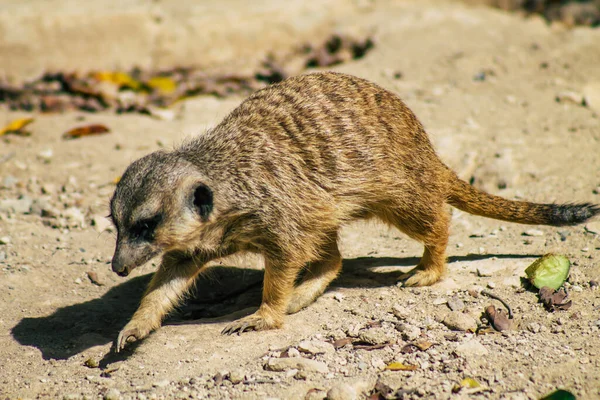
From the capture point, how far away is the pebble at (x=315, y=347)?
337 cm

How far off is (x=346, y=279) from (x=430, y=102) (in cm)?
268

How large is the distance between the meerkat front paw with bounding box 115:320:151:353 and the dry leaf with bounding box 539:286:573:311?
7.33 ft

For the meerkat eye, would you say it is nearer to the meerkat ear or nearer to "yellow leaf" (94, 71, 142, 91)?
the meerkat ear

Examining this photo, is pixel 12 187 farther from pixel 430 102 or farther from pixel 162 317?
pixel 430 102

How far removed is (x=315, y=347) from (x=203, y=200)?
100 centimetres

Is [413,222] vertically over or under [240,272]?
over

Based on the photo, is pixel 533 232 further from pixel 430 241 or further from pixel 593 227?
pixel 430 241

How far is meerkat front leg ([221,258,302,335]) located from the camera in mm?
3746

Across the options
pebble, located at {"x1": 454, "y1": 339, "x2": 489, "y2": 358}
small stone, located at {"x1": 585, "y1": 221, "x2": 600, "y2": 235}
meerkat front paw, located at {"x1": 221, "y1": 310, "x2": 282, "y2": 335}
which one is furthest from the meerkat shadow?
pebble, located at {"x1": 454, "y1": 339, "x2": 489, "y2": 358}

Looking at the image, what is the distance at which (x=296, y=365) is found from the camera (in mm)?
3240

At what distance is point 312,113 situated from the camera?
4031mm

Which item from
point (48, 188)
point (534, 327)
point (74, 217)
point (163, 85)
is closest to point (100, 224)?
point (74, 217)

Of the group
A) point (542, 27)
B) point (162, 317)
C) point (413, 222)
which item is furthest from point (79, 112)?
point (542, 27)

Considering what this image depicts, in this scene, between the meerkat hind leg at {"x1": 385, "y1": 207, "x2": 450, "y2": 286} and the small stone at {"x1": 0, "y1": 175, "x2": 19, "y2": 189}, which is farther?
the small stone at {"x1": 0, "y1": 175, "x2": 19, "y2": 189}
